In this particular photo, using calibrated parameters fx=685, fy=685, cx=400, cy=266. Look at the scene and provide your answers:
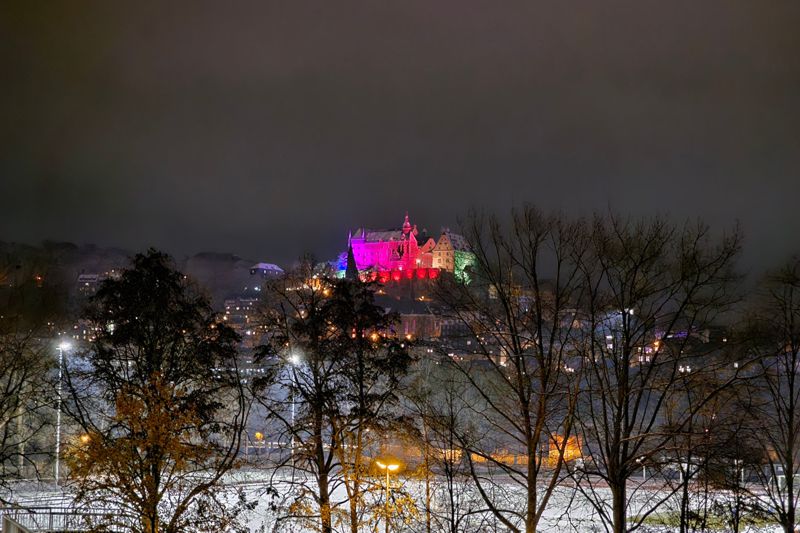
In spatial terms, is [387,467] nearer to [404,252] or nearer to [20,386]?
[20,386]

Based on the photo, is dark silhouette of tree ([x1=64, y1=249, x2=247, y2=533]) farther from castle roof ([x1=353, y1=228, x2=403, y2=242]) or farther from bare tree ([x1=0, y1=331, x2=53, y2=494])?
castle roof ([x1=353, y1=228, x2=403, y2=242])

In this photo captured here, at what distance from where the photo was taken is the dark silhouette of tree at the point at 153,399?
494 inches

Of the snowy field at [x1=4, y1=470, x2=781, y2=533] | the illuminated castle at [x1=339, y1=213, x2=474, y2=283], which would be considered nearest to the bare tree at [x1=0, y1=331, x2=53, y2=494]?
the snowy field at [x1=4, y1=470, x2=781, y2=533]

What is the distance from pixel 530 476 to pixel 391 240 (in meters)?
146

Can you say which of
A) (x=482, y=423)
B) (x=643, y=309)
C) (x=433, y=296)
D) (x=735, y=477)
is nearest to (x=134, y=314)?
(x=433, y=296)

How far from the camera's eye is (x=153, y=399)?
12930mm

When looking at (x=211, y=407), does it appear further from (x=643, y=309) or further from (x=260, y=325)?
(x=643, y=309)

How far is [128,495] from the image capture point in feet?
41.1

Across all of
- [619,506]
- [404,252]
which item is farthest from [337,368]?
[404,252]

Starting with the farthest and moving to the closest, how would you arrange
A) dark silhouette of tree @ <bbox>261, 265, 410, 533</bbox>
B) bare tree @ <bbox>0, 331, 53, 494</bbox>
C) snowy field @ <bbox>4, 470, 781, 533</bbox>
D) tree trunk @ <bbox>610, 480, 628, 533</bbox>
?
snowy field @ <bbox>4, 470, 781, 533</bbox>
bare tree @ <bbox>0, 331, 53, 494</bbox>
dark silhouette of tree @ <bbox>261, 265, 410, 533</bbox>
tree trunk @ <bbox>610, 480, 628, 533</bbox>

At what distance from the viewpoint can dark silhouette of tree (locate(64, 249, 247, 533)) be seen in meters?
12.6

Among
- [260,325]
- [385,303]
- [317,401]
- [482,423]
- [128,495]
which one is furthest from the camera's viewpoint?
[385,303]

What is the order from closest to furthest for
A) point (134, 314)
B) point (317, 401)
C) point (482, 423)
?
point (134, 314) → point (317, 401) → point (482, 423)

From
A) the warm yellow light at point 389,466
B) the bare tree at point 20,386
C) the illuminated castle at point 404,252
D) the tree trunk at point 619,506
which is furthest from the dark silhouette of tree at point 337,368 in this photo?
the illuminated castle at point 404,252
